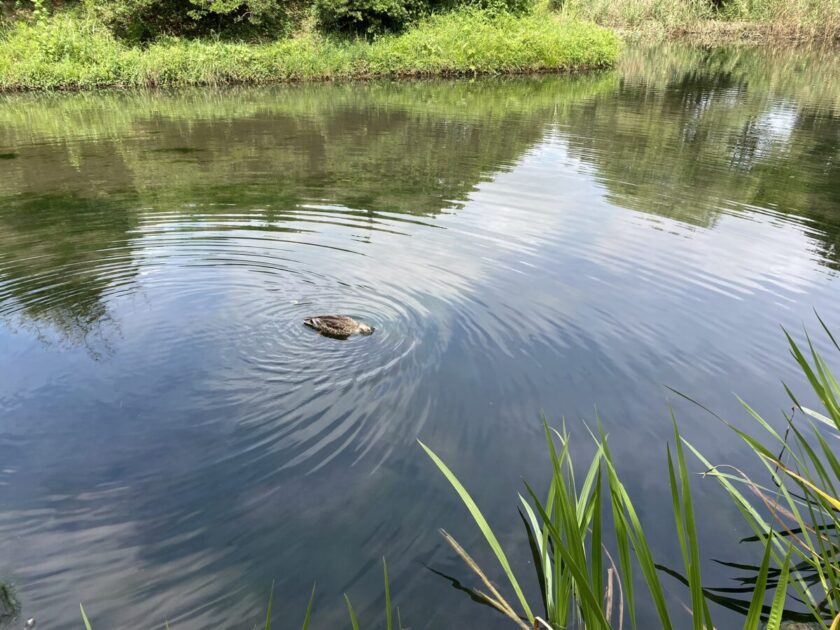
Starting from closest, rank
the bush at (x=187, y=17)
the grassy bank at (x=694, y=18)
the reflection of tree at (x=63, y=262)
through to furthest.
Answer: the reflection of tree at (x=63, y=262), the bush at (x=187, y=17), the grassy bank at (x=694, y=18)

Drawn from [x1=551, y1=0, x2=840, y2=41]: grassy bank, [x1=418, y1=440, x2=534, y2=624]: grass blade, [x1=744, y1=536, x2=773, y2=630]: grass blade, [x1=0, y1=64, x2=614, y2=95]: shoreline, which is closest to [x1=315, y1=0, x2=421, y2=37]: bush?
[x1=0, y1=64, x2=614, y2=95]: shoreline

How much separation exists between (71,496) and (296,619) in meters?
1.66

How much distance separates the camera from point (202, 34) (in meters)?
24.4

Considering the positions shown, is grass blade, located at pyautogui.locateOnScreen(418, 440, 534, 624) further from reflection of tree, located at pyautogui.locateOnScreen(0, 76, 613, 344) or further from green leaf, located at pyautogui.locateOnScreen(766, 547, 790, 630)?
reflection of tree, located at pyautogui.locateOnScreen(0, 76, 613, 344)

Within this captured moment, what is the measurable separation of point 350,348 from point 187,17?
2531 centimetres

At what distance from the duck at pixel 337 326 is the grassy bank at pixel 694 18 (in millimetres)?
32829

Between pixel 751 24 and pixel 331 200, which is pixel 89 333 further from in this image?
pixel 751 24

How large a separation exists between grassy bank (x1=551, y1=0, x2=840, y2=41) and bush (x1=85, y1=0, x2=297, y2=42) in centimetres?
1739

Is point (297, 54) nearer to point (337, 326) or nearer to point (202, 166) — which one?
point (202, 166)

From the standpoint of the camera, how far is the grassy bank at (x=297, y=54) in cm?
1962

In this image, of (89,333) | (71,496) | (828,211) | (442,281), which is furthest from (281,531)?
(828,211)

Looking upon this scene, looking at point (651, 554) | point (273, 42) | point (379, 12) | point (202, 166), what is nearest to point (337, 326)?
point (651, 554)

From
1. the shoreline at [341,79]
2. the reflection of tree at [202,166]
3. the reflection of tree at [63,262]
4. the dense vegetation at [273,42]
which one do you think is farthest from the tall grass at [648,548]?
the dense vegetation at [273,42]

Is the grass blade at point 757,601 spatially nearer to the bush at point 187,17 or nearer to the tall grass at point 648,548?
the tall grass at point 648,548
